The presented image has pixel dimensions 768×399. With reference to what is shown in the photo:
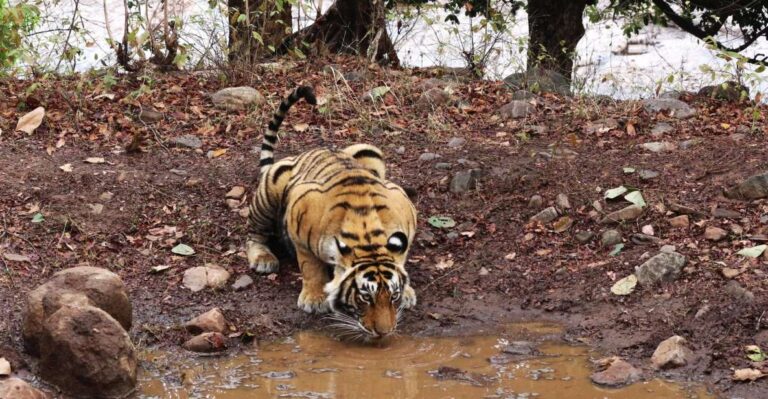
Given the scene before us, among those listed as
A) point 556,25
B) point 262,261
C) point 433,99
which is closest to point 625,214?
point 262,261

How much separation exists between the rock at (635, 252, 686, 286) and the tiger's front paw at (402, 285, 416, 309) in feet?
4.13

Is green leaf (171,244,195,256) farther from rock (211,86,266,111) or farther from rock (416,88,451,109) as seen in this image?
rock (416,88,451,109)

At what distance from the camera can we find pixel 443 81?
9.13m

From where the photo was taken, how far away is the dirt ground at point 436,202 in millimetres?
5066

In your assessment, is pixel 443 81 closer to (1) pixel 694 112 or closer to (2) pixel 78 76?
A: (1) pixel 694 112

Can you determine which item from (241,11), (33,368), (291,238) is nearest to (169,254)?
(291,238)

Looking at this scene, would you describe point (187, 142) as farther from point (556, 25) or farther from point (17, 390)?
point (556, 25)

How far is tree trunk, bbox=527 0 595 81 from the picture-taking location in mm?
10570

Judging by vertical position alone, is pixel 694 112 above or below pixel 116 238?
above

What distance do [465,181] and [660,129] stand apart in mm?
1827

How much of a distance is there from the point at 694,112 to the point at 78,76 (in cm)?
565

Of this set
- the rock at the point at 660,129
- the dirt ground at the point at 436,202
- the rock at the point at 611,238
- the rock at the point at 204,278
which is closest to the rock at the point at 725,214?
the dirt ground at the point at 436,202

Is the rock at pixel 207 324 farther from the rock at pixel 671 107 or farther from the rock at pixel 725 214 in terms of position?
the rock at pixel 671 107

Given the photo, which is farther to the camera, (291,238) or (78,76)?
(78,76)
